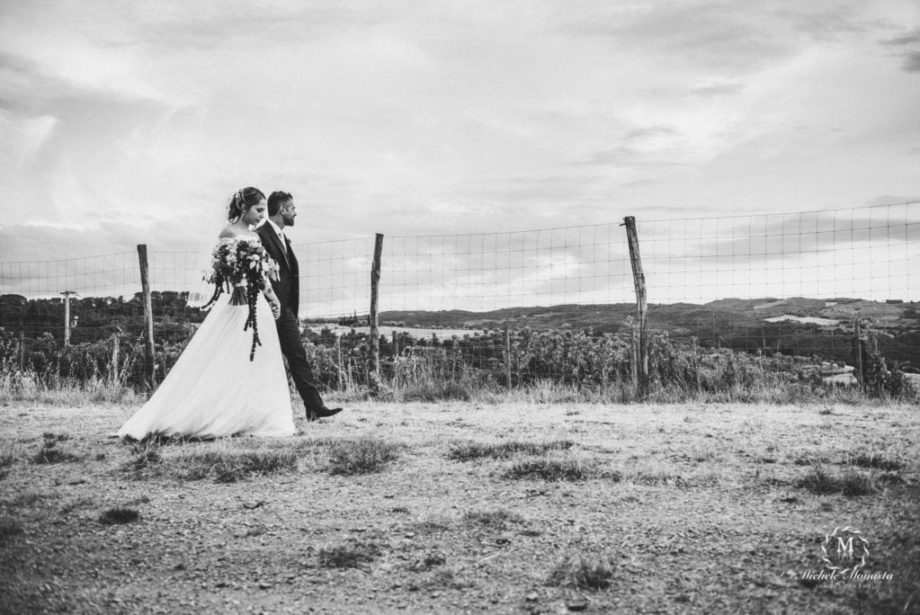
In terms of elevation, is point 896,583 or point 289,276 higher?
point 289,276

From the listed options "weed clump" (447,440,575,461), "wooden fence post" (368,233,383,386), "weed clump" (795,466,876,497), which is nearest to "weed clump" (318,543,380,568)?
"weed clump" (447,440,575,461)

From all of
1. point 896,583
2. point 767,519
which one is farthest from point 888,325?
point 896,583

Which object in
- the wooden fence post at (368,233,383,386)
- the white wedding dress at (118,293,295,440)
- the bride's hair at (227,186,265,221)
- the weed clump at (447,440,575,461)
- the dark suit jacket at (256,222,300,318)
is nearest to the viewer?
the weed clump at (447,440,575,461)

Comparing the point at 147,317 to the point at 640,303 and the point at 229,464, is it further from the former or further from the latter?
the point at 640,303

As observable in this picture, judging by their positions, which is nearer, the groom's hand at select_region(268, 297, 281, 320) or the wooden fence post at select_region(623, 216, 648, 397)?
the groom's hand at select_region(268, 297, 281, 320)

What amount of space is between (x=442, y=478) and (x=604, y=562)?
6.88 ft

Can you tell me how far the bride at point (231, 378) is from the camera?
290 inches

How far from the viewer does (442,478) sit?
5.54 meters

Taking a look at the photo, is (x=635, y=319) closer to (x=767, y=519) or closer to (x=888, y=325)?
(x=888, y=325)

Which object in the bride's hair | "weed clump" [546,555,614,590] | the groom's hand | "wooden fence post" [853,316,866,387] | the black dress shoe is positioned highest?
the bride's hair

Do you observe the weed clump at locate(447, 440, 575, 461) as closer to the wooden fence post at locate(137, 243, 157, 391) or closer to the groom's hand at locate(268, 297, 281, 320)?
the groom's hand at locate(268, 297, 281, 320)

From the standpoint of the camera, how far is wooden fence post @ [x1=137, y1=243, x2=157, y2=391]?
1180cm

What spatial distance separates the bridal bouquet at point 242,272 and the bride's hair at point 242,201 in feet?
1.41

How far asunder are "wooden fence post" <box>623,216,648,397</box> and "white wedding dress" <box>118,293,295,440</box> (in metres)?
5.82
